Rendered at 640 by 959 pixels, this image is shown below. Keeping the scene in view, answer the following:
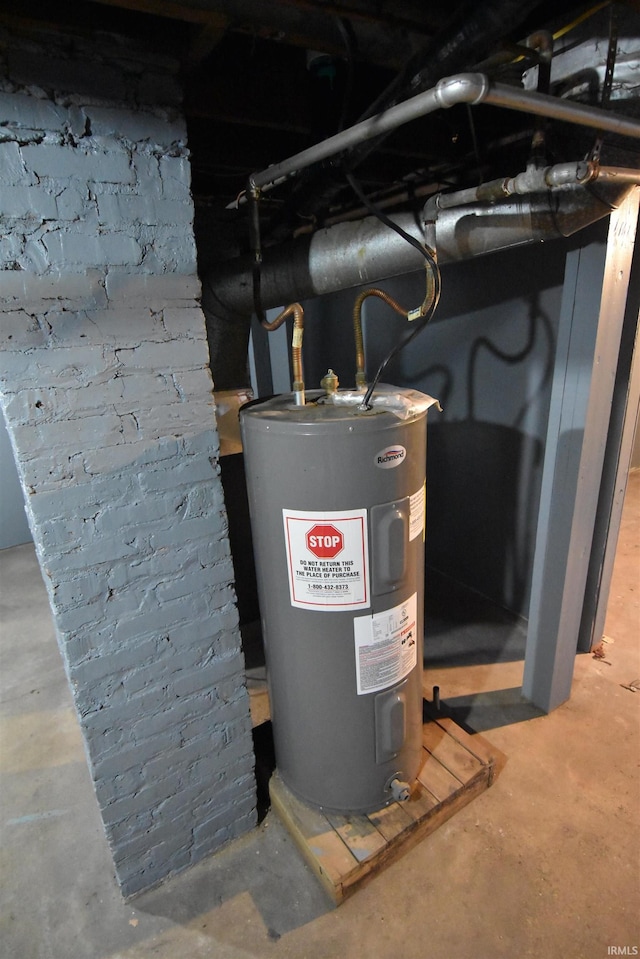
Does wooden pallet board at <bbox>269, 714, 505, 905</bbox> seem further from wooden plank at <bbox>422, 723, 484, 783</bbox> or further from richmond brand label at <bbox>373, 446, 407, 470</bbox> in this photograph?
richmond brand label at <bbox>373, 446, 407, 470</bbox>

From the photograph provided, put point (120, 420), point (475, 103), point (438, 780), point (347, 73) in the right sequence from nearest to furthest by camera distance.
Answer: point (475, 103) → point (120, 420) → point (347, 73) → point (438, 780)

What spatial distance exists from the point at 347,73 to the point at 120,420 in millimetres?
1196

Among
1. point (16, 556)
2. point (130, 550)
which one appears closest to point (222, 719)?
point (130, 550)

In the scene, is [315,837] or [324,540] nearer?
[324,540]

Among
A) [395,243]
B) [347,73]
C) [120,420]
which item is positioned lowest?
[120,420]

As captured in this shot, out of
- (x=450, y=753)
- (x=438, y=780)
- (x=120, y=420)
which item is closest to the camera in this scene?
(x=120, y=420)

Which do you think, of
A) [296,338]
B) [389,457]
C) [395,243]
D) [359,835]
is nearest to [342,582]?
[389,457]

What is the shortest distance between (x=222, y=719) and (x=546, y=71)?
189 cm

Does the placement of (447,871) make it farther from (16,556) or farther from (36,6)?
(16,556)

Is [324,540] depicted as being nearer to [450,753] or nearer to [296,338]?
[296,338]

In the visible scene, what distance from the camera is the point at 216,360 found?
176 centimetres

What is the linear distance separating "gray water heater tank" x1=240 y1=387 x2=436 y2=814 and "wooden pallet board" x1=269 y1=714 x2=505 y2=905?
0.19 feet

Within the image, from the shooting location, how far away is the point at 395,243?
1.42 meters

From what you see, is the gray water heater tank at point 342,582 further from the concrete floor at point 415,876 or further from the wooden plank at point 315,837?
the concrete floor at point 415,876
